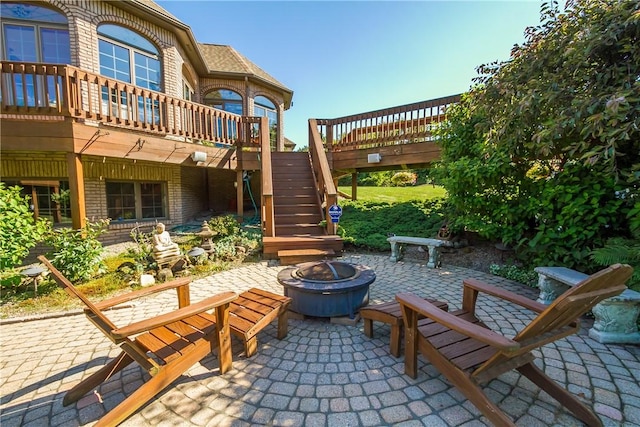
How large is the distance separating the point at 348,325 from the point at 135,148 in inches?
232

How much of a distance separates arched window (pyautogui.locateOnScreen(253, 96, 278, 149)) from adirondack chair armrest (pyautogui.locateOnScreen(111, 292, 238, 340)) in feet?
34.0

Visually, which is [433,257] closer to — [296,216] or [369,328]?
[369,328]

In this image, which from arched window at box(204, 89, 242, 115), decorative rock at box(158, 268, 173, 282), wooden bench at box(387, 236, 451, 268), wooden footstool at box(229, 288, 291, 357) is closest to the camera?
wooden footstool at box(229, 288, 291, 357)

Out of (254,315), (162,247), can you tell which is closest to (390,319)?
(254,315)

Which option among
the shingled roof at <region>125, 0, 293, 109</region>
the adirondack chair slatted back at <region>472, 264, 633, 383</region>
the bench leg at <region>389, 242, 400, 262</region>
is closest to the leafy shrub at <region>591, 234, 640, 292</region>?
the adirondack chair slatted back at <region>472, 264, 633, 383</region>

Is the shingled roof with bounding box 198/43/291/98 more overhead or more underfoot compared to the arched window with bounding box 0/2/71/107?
more overhead

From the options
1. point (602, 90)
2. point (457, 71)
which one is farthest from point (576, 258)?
point (457, 71)

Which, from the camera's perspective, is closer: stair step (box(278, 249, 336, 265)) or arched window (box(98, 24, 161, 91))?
stair step (box(278, 249, 336, 265))

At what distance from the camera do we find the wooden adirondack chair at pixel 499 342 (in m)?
1.50

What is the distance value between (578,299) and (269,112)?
12143mm

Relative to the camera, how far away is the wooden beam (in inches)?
201

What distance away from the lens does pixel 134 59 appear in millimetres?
7414

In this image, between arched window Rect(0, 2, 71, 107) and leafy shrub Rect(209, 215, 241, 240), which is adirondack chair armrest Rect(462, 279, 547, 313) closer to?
leafy shrub Rect(209, 215, 241, 240)

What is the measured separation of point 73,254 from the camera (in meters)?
4.16
